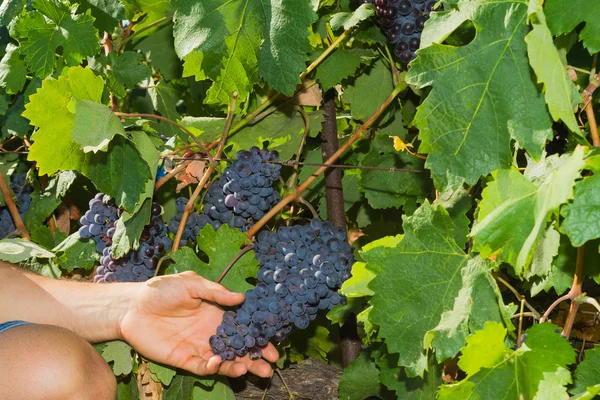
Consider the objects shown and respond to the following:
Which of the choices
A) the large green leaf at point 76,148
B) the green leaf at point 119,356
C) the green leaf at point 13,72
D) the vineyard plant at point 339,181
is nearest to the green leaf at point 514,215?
the vineyard plant at point 339,181

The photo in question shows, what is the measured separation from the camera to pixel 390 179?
187cm

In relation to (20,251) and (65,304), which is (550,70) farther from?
(20,251)

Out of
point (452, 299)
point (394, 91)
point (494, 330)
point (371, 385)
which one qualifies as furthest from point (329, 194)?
point (494, 330)

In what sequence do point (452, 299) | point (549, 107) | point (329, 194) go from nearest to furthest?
1. point (549, 107)
2. point (452, 299)
3. point (329, 194)

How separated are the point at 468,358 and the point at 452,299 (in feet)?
0.54

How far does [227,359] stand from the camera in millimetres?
1629

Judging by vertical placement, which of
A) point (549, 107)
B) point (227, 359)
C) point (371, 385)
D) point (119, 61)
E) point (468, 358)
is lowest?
point (371, 385)

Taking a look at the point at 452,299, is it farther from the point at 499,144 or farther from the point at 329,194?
the point at 329,194

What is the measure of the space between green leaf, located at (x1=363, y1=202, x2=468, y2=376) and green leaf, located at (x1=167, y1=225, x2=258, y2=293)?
1.32 feet

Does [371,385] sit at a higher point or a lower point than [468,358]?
lower

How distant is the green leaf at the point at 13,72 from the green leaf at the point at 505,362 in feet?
4.70

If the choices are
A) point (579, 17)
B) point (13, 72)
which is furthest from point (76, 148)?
point (579, 17)

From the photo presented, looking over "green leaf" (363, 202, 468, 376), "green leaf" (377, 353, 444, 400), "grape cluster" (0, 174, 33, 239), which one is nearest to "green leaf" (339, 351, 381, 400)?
"green leaf" (377, 353, 444, 400)

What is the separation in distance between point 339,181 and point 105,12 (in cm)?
78
